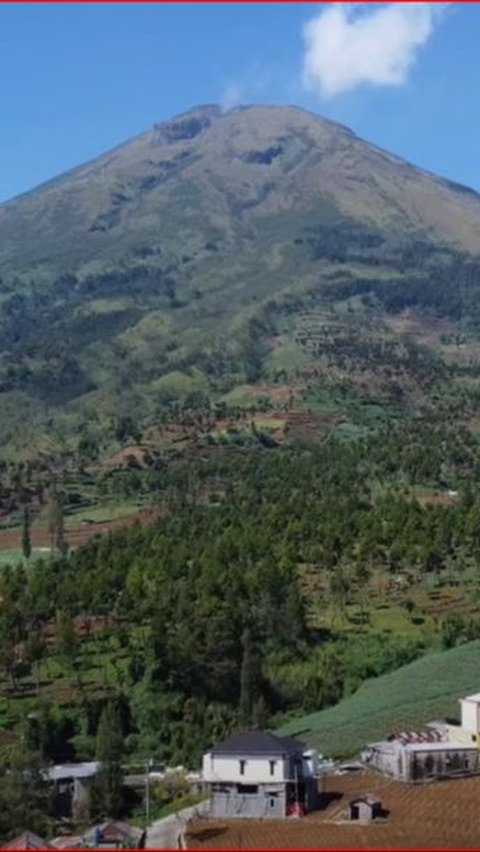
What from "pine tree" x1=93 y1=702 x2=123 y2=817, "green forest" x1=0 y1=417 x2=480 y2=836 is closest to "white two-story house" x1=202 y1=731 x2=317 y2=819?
"pine tree" x1=93 y1=702 x2=123 y2=817

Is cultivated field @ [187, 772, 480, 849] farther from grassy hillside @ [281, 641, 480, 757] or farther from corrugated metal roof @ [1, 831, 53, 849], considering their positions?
grassy hillside @ [281, 641, 480, 757]

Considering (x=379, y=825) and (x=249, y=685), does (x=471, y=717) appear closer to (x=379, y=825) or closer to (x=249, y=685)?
(x=379, y=825)

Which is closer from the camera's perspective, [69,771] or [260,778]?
[260,778]

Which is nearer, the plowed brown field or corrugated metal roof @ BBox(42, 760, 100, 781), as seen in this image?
corrugated metal roof @ BBox(42, 760, 100, 781)

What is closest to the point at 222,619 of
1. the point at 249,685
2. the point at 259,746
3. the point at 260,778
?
the point at 249,685

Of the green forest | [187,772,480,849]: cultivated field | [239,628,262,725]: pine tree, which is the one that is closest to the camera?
[187,772,480,849]: cultivated field

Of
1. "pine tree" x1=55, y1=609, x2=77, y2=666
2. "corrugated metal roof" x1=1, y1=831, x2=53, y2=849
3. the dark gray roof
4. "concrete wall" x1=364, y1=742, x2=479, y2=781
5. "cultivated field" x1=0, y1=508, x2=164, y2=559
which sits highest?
"cultivated field" x1=0, y1=508, x2=164, y2=559

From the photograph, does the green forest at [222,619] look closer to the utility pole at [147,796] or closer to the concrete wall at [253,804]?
the utility pole at [147,796]
